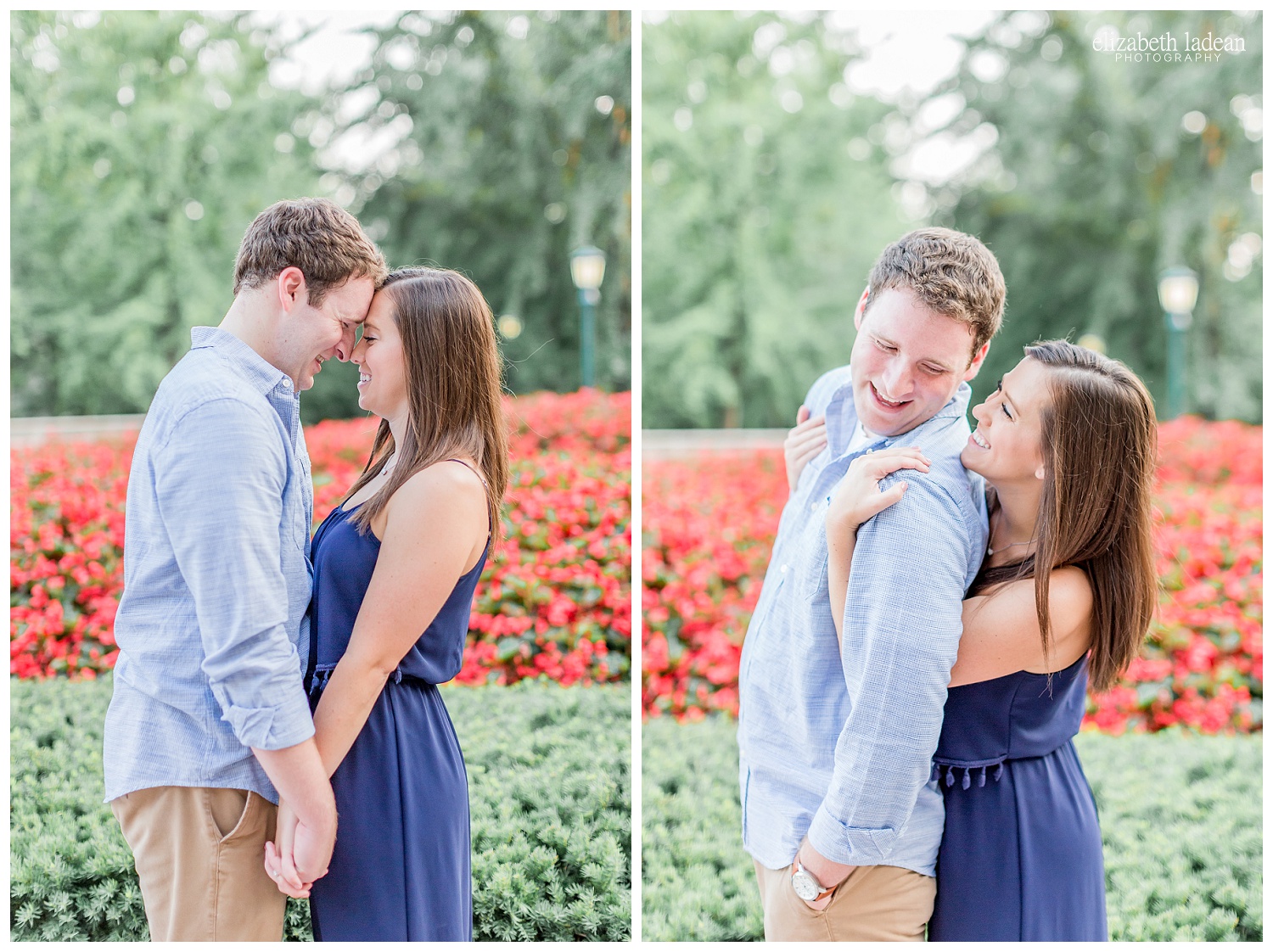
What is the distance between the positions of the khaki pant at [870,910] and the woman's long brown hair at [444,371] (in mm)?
898

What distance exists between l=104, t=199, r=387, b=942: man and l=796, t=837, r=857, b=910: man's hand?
2.62 feet

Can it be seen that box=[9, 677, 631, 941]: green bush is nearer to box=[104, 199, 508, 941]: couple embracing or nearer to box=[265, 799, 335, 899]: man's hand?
box=[104, 199, 508, 941]: couple embracing

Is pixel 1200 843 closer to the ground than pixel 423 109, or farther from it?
closer to the ground

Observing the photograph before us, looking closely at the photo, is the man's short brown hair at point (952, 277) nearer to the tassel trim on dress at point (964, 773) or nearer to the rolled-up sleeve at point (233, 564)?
the tassel trim on dress at point (964, 773)

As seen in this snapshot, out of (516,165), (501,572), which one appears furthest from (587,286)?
(501,572)

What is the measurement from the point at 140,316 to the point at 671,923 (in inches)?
229

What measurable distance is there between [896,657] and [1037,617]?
0.25 meters

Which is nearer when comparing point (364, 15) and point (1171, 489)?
point (1171, 489)

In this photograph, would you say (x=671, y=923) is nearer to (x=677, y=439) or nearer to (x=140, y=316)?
(x=677, y=439)

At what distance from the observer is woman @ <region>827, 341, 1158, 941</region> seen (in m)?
1.49

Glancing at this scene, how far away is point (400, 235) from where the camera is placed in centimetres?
729

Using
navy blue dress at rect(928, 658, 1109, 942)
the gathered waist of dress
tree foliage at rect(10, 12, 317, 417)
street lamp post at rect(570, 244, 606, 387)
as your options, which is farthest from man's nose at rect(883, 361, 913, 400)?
tree foliage at rect(10, 12, 317, 417)

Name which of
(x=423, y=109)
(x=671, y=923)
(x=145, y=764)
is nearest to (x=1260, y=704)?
(x=671, y=923)

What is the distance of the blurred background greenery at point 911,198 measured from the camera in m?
8.34
